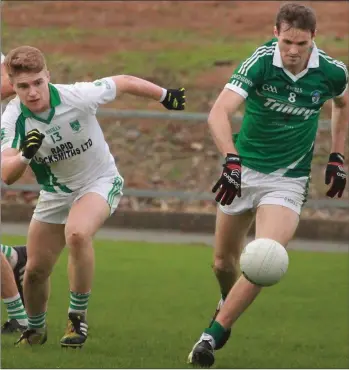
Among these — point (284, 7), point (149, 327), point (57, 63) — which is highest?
point (284, 7)

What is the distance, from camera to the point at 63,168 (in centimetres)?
901

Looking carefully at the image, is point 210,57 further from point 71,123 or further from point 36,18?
point 71,123

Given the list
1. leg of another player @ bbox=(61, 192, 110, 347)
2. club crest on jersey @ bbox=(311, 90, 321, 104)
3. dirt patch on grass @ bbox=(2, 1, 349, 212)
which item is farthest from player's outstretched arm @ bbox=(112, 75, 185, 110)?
dirt patch on grass @ bbox=(2, 1, 349, 212)

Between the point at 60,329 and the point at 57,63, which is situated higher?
the point at 60,329

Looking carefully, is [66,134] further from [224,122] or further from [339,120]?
[339,120]

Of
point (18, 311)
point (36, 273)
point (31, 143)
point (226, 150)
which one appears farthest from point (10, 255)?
point (226, 150)

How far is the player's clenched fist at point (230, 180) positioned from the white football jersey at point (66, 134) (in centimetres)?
105

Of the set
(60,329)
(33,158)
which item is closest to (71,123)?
(33,158)

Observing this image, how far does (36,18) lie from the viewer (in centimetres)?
2770

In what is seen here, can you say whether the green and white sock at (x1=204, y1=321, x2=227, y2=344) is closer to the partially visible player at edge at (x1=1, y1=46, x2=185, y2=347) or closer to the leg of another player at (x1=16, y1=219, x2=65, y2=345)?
the partially visible player at edge at (x1=1, y1=46, x2=185, y2=347)

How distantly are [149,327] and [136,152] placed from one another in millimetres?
9076

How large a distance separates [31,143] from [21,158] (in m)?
0.14

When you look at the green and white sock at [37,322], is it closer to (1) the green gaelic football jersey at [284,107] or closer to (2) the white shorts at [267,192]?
(2) the white shorts at [267,192]

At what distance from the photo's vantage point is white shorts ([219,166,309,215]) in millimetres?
8922
